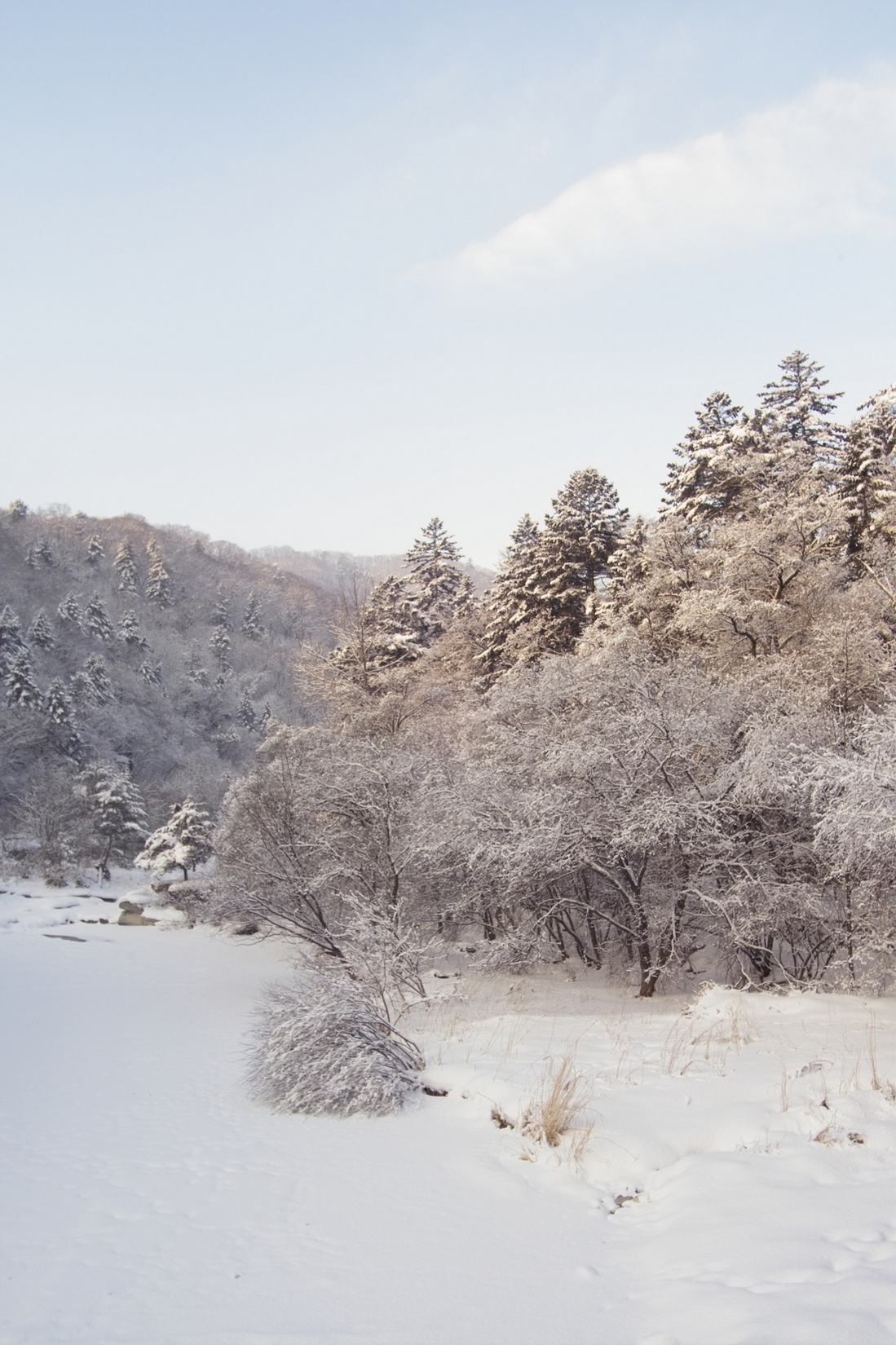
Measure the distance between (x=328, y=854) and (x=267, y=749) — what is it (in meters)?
6.99

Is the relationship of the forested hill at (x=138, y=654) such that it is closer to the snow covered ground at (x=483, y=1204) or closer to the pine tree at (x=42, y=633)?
the pine tree at (x=42, y=633)

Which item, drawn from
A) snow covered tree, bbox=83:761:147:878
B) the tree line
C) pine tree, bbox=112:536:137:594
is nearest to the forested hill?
pine tree, bbox=112:536:137:594

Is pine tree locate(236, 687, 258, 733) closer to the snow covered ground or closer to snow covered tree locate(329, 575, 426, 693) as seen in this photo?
snow covered tree locate(329, 575, 426, 693)

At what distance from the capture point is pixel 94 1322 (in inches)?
119

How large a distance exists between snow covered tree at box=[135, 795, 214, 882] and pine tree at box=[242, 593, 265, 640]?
180 feet

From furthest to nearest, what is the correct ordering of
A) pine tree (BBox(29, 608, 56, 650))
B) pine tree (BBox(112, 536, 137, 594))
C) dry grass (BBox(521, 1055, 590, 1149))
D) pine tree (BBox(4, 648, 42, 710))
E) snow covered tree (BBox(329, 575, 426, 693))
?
pine tree (BBox(112, 536, 137, 594)) < pine tree (BBox(29, 608, 56, 650)) < pine tree (BBox(4, 648, 42, 710)) < snow covered tree (BBox(329, 575, 426, 693)) < dry grass (BBox(521, 1055, 590, 1149))

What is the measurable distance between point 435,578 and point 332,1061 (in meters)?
27.2

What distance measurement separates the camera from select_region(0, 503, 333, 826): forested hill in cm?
4491

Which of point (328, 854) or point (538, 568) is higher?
point (538, 568)

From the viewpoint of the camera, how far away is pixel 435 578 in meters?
32.0

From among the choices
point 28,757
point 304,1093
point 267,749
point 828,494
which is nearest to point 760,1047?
point 304,1093

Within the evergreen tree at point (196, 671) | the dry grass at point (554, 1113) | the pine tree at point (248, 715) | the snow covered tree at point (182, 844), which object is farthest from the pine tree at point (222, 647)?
the dry grass at point (554, 1113)

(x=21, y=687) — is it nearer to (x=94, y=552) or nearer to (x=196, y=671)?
(x=196, y=671)

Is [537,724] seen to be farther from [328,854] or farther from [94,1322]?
[94,1322]
